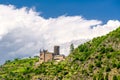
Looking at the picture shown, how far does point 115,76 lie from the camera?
200 m
